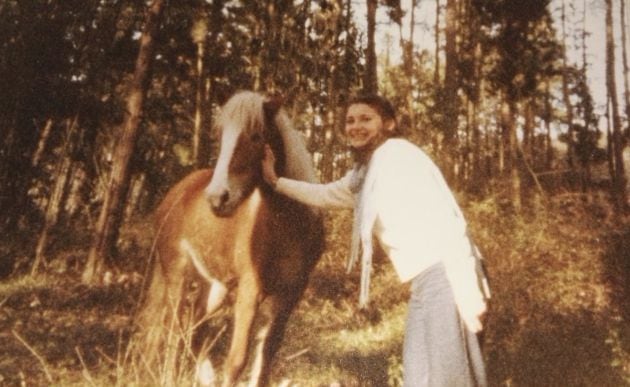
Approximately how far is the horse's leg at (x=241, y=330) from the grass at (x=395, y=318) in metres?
0.28

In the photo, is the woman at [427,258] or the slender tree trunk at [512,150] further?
the slender tree trunk at [512,150]

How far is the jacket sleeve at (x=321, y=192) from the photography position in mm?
3524

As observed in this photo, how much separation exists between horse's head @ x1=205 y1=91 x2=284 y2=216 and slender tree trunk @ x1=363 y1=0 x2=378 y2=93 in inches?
388

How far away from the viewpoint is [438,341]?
255 cm

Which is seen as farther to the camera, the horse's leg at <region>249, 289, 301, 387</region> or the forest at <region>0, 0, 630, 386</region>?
the forest at <region>0, 0, 630, 386</region>

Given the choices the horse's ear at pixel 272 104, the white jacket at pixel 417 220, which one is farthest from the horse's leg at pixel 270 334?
the white jacket at pixel 417 220

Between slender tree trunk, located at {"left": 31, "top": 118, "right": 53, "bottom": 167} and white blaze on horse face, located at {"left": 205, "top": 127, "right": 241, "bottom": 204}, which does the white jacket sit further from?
slender tree trunk, located at {"left": 31, "top": 118, "right": 53, "bottom": 167}

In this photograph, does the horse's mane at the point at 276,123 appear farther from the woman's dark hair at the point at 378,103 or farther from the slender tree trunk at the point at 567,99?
the slender tree trunk at the point at 567,99

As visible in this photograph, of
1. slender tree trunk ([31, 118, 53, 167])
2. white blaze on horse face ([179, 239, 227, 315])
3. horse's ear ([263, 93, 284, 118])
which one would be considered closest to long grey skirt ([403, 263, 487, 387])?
horse's ear ([263, 93, 284, 118])

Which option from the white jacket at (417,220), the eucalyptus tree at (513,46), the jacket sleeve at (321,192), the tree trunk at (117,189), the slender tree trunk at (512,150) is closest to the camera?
the white jacket at (417,220)

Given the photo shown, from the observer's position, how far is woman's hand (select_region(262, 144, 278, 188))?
13.2 feet

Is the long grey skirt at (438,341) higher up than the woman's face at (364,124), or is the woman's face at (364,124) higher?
the woman's face at (364,124)

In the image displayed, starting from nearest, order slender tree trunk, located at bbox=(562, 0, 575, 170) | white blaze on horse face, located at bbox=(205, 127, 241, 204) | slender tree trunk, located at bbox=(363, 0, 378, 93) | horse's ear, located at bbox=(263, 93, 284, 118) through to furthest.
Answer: white blaze on horse face, located at bbox=(205, 127, 241, 204) → horse's ear, located at bbox=(263, 93, 284, 118) → slender tree trunk, located at bbox=(363, 0, 378, 93) → slender tree trunk, located at bbox=(562, 0, 575, 170)


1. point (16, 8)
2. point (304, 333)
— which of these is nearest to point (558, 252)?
point (304, 333)
